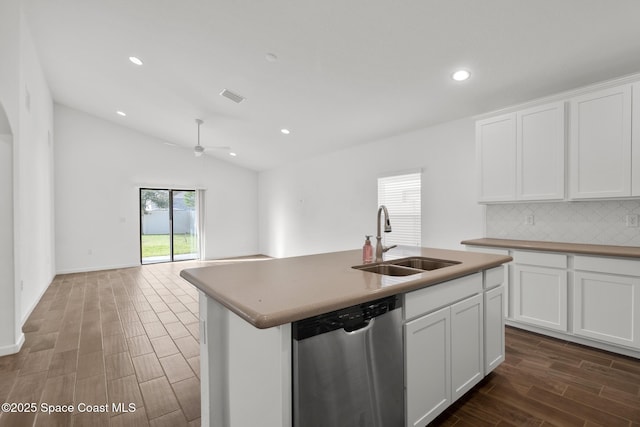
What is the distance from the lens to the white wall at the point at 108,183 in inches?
253

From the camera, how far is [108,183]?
272 inches

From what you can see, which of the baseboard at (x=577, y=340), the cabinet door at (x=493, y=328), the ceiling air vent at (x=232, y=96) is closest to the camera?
the cabinet door at (x=493, y=328)

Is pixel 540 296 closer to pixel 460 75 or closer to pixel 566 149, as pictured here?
pixel 566 149

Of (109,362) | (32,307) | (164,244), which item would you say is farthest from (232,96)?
(164,244)

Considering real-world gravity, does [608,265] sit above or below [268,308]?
below

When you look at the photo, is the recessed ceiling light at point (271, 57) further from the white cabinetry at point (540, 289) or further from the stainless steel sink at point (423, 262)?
the white cabinetry at point (540, 289)

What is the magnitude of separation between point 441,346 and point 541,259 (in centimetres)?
191

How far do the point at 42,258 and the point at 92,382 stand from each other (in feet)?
12.6

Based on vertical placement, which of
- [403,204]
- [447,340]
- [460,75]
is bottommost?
[447,340]

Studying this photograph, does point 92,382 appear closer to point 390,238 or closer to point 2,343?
point 2,343

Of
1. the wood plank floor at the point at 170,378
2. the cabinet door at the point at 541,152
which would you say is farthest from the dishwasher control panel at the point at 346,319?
the cabinet door at the point at 541,152

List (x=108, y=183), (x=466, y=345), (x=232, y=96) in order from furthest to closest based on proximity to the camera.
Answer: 1. (x=108, y=183)
2. (x=232, y=96)
3. (x=466, y=345)

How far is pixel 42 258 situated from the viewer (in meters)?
4.85

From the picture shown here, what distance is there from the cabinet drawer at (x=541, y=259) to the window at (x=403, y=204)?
1.65 m
